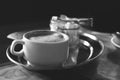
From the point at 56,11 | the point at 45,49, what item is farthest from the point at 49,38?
the point at 56,11

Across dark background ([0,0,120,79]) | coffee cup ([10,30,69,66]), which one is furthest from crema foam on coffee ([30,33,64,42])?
dark background ([0,0,120,79])

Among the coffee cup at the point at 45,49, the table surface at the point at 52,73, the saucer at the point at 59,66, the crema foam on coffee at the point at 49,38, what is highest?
the crema foam on coffee at the point at 49,38

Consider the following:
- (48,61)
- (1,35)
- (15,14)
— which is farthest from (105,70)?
(15,14)

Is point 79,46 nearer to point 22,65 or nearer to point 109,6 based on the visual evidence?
point 22,65

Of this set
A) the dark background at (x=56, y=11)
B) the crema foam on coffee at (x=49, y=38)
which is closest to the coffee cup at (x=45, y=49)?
the crema foam on coffee at (x=49, y=38)

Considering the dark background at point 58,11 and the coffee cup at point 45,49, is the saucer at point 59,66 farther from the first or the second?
the dark background at point 58,11

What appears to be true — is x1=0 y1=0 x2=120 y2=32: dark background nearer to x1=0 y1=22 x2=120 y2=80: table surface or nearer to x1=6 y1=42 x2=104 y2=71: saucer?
x1=6 y1=42 x2=104 y2=71: saucer

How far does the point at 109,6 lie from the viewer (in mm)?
1331

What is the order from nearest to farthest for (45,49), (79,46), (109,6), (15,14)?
(45,49)
(79,46)
(15,14)
(109,6)

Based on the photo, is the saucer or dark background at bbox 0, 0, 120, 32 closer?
the saucer

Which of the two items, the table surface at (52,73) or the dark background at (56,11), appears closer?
the table surface at (52,73)

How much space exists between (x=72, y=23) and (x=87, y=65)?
19 centimetres

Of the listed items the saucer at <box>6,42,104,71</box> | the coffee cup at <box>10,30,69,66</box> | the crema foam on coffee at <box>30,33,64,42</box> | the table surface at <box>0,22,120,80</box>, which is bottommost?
the table surface at <box>0,22,120,80</box>

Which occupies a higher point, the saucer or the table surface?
the saucer
